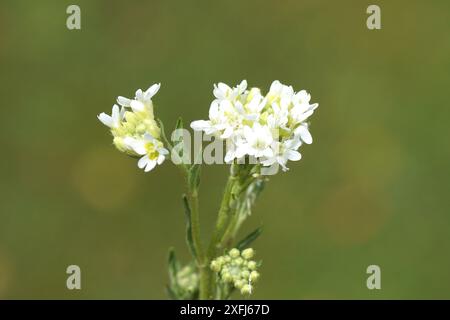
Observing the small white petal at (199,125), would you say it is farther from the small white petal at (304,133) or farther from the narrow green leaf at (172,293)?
the narrow green leaf at (172,293)

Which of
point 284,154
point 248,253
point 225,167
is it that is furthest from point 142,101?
point 225,167

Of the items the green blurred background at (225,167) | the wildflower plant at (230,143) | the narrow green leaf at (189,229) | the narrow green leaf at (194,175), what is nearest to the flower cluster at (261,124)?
the wildflower plant at (230,143)

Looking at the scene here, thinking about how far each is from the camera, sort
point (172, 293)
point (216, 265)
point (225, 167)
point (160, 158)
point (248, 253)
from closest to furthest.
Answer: point (160, 158) < point (216, 265) < point (248, 253) < point (172, 293) < point (225, 167)

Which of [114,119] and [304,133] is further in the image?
[114,119]

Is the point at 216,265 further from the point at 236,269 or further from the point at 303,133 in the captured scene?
the point at 303,133

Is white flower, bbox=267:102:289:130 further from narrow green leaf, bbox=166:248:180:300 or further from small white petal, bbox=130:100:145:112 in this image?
narrow green leaf, bbox=166:248:180:300
